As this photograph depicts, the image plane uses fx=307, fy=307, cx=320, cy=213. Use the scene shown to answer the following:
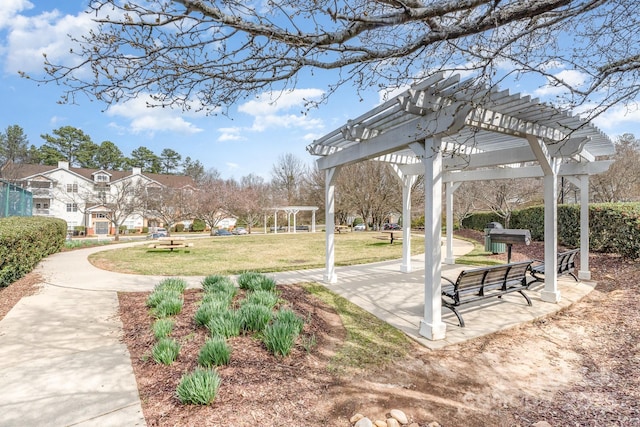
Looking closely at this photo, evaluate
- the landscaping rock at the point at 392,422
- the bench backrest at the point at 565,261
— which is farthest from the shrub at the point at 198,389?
the bench backrest at the point at 565,261

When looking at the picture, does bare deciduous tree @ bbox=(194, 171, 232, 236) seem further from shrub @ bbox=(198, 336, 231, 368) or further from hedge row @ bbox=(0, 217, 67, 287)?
shrub @ bbox=(198, 336, 231, 368)

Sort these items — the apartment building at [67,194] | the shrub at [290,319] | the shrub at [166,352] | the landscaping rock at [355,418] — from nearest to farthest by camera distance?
the landscaping rock at [355,418] → the shrub at [166,352] → the shrub at [290,319] → the apartment building at [67,194]

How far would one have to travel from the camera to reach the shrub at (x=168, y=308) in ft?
15.2

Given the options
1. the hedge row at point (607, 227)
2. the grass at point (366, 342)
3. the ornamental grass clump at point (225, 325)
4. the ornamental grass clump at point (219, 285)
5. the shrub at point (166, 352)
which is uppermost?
the hedge row at point (607, 227)

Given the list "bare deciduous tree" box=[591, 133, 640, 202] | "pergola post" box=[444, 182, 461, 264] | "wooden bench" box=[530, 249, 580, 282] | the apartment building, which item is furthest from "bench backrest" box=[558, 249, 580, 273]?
the apartment building

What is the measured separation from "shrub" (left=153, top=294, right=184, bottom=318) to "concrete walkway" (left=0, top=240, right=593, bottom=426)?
54 centimetres

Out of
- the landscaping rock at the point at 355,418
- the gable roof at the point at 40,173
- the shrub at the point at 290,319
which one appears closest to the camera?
the landscaping rock at the point at 355,418

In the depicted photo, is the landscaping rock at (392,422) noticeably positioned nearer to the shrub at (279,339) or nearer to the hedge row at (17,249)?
the shrub at (279,339)

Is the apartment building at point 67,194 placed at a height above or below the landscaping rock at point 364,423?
above

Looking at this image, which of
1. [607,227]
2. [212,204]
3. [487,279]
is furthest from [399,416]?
[212,204]

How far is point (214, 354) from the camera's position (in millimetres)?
3201

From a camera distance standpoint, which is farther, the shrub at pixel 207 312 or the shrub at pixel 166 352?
the shrub at pixel 207 312

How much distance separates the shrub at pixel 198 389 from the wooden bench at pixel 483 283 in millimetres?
3552

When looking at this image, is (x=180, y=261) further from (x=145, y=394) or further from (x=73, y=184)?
(x=73, y=184)
